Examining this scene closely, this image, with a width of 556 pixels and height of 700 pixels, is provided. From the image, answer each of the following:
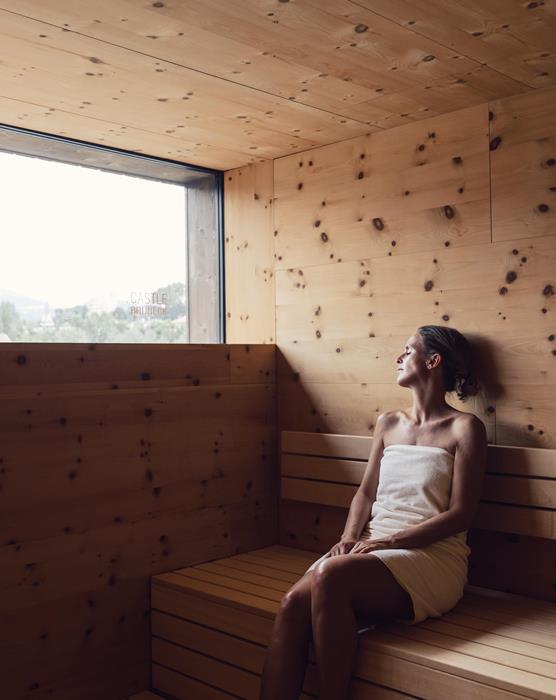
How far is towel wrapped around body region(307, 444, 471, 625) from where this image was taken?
8.58 feet

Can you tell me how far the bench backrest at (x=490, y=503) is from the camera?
9.28ft

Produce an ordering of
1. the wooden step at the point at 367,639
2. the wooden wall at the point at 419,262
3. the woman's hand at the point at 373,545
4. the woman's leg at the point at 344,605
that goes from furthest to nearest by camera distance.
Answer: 1. the wooden wall at the point at 419,262
2. the woman's hand at the point at 373,545
3. the woman's leg at the point at 344,605
4. the wooden step at the point at 367,639

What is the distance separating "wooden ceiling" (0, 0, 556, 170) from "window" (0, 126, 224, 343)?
19 centimetres

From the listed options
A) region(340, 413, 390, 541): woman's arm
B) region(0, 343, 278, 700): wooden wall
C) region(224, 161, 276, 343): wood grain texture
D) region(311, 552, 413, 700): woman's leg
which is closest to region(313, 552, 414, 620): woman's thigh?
region(311, 552, 413, 700): woman's leg

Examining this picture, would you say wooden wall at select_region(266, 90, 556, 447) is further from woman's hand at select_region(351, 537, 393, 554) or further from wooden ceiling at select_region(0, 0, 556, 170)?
woman's hand at select_region(351, 537, 393, 554)

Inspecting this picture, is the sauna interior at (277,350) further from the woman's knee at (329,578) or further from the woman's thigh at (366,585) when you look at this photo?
the woman's knee at (329,578)

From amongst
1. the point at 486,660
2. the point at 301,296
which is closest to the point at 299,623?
the point at 486,660

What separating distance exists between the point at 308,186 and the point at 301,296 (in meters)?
0.51

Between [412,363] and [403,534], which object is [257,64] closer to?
[412,363]

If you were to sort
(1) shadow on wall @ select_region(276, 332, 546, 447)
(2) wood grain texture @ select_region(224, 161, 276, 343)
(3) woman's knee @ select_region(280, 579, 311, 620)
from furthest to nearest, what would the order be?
1. (2) wood grain texture @ select_region(224, 161, 276, 343)
2. (1) shadow on wall @ select_region(276, 332, 546, 447)
3. (3) woman's knee @ select_region(280, 579, 311, 620)

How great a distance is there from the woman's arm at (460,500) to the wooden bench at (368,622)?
167 mm

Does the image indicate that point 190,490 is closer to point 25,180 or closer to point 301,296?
point 301,296

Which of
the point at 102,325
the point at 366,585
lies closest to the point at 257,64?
the point at 102,325

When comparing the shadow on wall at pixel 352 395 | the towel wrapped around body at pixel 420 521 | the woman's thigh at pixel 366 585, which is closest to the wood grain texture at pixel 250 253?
the shadow on wall at pixel 352 395
